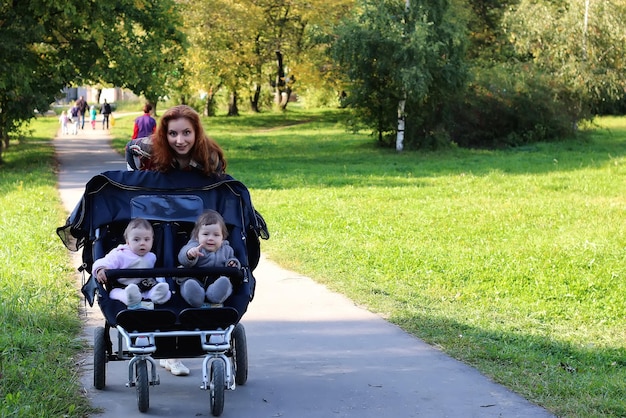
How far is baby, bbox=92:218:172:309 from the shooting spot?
215 inches

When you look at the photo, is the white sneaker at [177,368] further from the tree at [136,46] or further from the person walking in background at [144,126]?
the tree at [136,46]

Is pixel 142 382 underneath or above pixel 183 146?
underneath

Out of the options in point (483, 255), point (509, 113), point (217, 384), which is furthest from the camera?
point (509, 113)

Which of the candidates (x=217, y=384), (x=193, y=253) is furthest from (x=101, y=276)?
(x=217, y=384)

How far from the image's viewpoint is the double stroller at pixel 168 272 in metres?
5.39

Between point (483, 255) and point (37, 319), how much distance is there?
578 cm

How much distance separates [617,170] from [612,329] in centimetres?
1699

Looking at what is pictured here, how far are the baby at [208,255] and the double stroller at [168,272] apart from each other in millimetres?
77

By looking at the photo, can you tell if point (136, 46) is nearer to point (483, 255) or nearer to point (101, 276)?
point (483, 255)

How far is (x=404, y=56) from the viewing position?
29.1 metres

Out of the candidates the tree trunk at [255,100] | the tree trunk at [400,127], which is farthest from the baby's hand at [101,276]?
the tree trunk at [255,100]

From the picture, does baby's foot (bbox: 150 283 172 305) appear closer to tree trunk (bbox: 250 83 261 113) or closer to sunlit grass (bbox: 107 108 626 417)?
sunlit grass (bbox: 107 108 626 417)

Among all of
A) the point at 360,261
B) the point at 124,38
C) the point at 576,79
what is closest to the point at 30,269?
the point at 360,261

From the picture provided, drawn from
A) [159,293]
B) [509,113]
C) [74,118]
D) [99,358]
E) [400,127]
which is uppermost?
[509,113]
